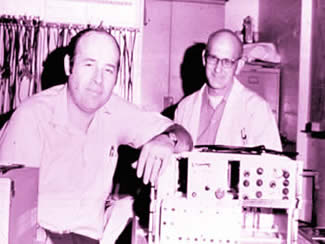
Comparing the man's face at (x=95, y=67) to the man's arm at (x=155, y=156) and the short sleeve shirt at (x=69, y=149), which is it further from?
the man's arm at (x=155, y=156)

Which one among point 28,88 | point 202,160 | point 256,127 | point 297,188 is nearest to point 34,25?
point 28,88

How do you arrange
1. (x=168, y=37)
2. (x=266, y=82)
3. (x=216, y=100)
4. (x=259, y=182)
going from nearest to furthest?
(x=259, y=182) < (x=216, y=100) < (x=266, y=82) < (x=168, y=37)

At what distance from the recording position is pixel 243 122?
7.41ft

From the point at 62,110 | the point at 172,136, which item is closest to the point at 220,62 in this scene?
the point at 172,136

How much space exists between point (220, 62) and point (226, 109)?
0.25 meters

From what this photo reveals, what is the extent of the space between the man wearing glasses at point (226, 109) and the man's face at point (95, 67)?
841 millimetres

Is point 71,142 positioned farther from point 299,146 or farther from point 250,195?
point 299,146

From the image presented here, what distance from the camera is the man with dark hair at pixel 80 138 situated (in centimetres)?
148

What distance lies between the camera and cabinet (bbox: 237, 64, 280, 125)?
377 cm

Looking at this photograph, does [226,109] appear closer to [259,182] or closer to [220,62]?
[220,62]

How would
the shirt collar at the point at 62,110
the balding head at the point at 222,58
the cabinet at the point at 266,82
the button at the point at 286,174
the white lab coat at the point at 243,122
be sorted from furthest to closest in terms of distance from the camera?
the cabinet at the point at 266,82, the balding head at the point at 222,58, the white lab coat at the point at 243,122, the shirt collar at the point at 62,110, the button at the point at 286,174

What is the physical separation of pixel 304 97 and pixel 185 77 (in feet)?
4.09

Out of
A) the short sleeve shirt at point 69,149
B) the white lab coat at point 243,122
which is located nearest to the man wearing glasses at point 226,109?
the white lab coat at point 243,122

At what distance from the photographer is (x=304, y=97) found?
3.28 metres
